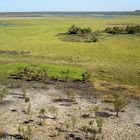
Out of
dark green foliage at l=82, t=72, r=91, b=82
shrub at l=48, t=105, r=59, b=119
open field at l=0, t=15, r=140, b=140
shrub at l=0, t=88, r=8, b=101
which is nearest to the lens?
open field at l=0, t=15, r=140, b=140

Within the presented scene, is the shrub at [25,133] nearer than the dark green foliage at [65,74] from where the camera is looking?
Yes

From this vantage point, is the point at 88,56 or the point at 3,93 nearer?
the point at 3,93

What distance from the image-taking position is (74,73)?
112ft

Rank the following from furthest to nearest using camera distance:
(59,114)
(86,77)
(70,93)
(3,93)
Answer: (86,77) < (70,93) < (3,93) < (59,114)

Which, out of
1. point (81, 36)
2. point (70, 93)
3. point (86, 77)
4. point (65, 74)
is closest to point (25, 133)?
point (70, 93)

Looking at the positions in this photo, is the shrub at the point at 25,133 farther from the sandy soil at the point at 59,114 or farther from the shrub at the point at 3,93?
the shrub at the point at 3,93

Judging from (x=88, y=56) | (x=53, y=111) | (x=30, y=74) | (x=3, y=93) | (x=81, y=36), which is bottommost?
(x=53, y=111)

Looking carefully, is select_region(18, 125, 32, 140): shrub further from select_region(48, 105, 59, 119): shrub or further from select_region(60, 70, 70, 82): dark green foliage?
select_region(60, 70, 70, 82): dark green foliage

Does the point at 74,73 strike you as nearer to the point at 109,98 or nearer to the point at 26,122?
the point at 109,98

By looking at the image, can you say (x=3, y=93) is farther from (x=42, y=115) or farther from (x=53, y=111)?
(x=53, y=111)

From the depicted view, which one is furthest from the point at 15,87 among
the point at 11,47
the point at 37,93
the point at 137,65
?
the point at 11,47

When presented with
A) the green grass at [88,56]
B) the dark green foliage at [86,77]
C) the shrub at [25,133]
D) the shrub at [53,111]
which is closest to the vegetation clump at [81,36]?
the green grass at [88,56]

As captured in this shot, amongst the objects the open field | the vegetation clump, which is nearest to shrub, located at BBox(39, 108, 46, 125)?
the open field

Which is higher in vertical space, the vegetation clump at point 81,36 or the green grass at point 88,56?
the vegetation clump at point 81,36
